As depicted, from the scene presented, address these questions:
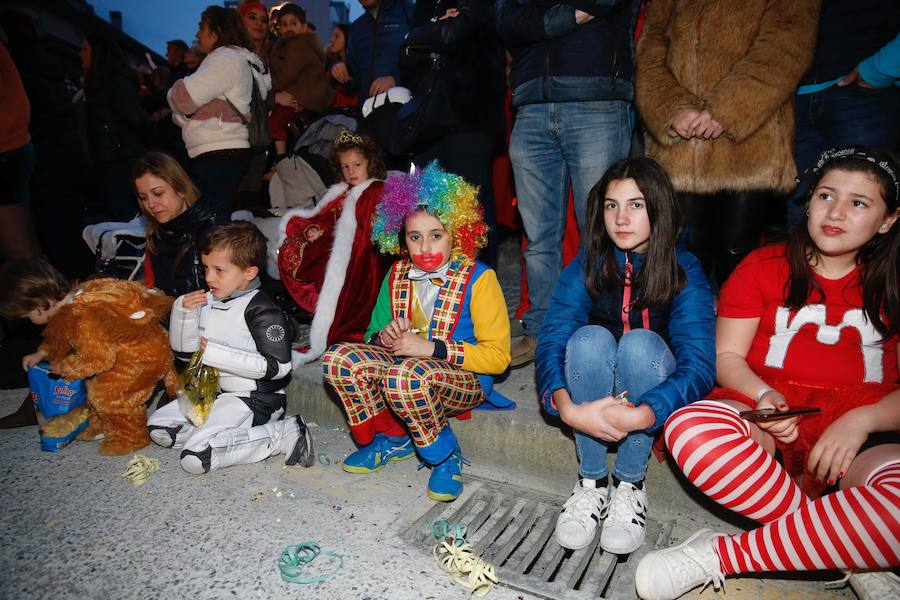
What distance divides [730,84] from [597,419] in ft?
5.14

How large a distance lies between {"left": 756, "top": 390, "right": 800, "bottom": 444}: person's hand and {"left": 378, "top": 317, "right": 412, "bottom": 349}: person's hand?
4.59ft

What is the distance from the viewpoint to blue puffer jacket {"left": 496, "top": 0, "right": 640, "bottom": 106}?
2.68 m

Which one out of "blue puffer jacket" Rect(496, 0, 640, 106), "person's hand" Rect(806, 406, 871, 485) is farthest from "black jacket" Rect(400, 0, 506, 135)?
"person's hand" Rect(806, 406, 871, 485)

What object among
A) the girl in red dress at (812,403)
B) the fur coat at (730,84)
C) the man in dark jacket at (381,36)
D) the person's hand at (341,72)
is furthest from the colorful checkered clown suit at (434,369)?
the person's hand at (341,72)

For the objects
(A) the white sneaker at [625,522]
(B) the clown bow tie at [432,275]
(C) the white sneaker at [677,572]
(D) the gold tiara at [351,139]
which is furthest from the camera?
(D) the gold tiara at [351,139]

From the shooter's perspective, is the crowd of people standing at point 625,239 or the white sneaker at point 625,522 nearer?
the crowd of people standing at point 625,239

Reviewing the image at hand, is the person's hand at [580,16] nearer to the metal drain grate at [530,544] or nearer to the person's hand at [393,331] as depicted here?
the person's hand at [393,331]

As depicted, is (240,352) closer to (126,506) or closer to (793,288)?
(126,506)

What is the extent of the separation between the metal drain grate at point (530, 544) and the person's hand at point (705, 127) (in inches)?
64.8

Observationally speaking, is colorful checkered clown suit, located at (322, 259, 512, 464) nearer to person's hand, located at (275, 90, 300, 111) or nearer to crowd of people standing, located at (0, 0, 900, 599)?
crowd of people standing, located at (0, 0, 900, 599)

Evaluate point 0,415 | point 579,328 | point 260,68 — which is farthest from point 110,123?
point 579,328

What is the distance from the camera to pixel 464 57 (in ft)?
10.5

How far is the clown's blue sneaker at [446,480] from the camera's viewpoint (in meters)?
2.33

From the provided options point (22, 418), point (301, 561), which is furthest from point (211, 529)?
point (22, 418)
